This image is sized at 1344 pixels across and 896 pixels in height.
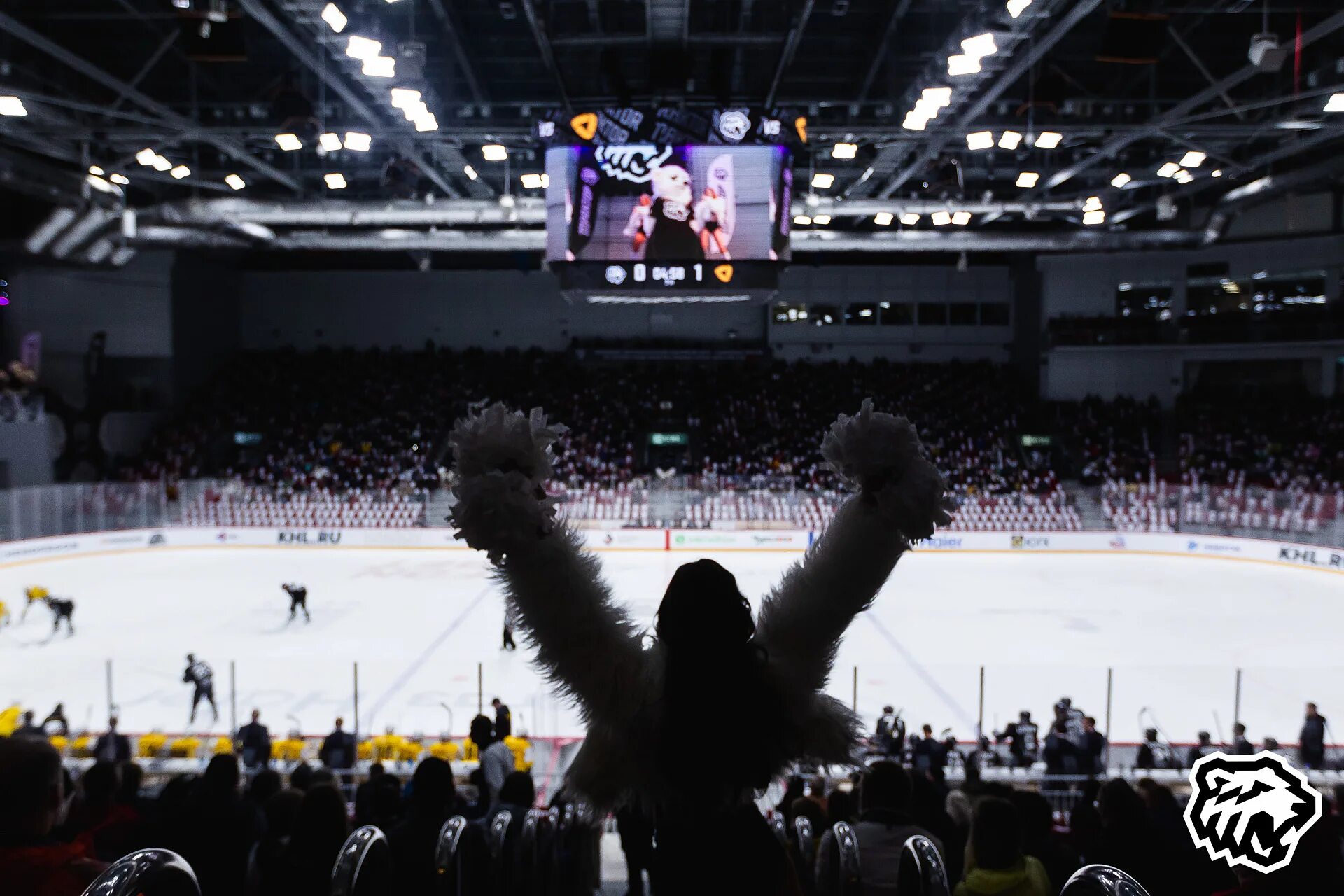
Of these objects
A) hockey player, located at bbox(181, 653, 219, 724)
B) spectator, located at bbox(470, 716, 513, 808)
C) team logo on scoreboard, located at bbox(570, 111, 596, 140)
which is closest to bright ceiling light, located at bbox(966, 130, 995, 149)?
team logo on scoreboard, located at bbox(570, 111, 596, 140)

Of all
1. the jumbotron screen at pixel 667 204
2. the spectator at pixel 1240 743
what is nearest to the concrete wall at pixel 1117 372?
the jumbotron screen at pixel 667 204

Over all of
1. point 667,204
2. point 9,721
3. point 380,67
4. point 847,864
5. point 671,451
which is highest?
point 380,67

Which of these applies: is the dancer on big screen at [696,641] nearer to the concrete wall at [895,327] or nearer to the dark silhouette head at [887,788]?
the dark silhouette head at [887,788]

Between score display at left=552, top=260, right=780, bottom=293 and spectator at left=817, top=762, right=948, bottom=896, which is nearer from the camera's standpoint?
spectator at left=817, top=762, right=948, bottom=896

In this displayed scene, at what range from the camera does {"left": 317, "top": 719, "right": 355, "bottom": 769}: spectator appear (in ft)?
24.9

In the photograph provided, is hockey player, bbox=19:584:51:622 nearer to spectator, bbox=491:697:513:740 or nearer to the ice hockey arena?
the ice hockey arena

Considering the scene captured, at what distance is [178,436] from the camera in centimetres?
2967

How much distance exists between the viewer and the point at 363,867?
2.20 meters

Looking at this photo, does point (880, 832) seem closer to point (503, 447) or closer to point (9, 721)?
point (503, 447)

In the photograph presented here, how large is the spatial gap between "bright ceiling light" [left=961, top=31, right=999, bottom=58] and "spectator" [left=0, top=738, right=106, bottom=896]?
43.1ft

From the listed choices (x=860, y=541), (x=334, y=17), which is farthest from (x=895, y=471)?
(x=334, y=17)

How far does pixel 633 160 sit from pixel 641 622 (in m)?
13.0

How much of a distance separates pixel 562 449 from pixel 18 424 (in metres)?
15.0

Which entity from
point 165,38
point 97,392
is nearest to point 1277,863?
point 165,38
